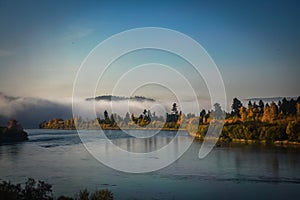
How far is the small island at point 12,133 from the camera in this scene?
33500 mm

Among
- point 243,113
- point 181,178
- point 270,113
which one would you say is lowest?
point 181,178

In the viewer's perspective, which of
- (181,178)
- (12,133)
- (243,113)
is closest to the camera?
(181,178)

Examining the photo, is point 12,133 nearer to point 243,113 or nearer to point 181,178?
point 243,113

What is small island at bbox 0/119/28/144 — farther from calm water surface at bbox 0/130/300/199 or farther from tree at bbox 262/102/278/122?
tree at bbox 262/102/278/122

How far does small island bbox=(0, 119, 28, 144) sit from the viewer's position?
3350cm

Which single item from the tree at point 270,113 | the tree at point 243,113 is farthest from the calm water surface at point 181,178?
the tree at point 243,113

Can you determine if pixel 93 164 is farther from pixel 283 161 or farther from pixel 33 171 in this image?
pixel 283 161

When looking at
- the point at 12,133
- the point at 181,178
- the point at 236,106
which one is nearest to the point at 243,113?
the point at 236,106

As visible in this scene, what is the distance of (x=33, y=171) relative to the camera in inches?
524

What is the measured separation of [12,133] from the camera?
34.7m

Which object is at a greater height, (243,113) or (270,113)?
(243,113)

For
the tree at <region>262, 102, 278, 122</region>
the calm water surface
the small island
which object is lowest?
the calm water surface

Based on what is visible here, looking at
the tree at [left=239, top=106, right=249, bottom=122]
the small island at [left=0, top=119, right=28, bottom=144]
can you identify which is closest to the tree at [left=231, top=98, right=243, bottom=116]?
the tree at [left=239, top=106, right=249, bottom=122]

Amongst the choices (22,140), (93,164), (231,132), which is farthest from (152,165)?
(22,140)
